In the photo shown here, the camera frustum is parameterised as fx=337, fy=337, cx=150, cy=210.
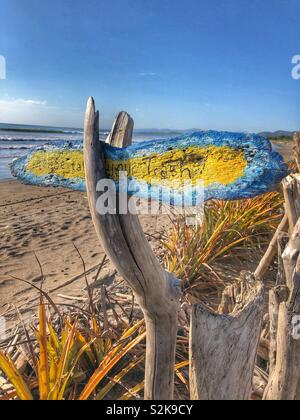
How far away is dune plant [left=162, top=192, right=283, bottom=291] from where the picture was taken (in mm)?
2771

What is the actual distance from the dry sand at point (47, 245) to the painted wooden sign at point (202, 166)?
4.71ft

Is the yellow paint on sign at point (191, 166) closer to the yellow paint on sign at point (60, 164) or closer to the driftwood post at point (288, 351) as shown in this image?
the yellow paint on sign at point (60, 164)

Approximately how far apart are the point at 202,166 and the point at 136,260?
0.31m

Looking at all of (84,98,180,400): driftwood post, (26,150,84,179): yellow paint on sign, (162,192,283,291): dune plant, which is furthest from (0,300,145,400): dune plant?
(162,192,283,291): dune plant

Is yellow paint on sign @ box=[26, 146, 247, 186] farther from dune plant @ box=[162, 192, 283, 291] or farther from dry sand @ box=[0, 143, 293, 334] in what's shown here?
dune plant @ box=[162, 192, 283, 291]

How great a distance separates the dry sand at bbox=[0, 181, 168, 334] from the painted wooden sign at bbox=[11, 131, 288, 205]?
1.43 m

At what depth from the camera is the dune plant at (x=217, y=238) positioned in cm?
277

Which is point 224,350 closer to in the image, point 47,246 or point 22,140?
point 47,246

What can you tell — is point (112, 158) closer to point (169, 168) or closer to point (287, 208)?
point (169, 168)

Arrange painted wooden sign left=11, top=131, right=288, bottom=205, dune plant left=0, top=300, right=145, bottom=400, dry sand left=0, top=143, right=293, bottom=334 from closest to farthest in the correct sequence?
painted wooden sign left=11, top=131, right=288, bottom=205, dune plant left=0, top=300, right=145, bottom=400, dry sand left=0, top=143, right=293, bottom=334

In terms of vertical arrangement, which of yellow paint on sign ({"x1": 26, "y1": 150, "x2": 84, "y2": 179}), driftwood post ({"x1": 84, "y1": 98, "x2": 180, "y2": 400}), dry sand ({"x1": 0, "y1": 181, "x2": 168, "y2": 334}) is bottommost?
dry sand ({"x1": 0, "y1": 181, "x2": 168, "y2": 334})

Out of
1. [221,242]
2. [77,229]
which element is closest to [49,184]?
[221,242]

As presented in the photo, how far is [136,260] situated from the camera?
0.86m

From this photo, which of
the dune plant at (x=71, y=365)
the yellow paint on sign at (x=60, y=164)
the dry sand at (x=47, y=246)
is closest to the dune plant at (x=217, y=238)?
the dry sand at (x=47, y=246)
